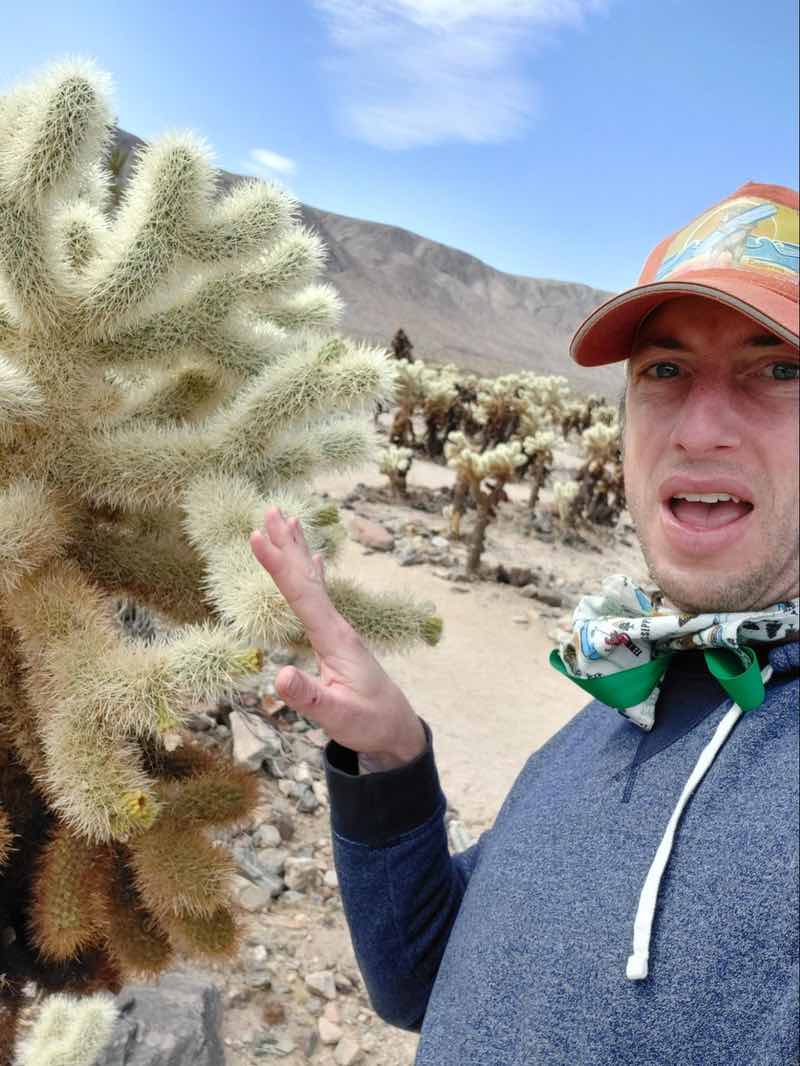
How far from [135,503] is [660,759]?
1.00m

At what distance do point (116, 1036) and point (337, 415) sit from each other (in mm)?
2053

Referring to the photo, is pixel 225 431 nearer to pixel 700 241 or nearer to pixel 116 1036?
pixel 700 241

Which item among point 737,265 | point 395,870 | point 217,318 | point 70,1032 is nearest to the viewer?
point 737,265

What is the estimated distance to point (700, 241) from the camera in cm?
130

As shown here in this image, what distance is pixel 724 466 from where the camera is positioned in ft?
4.01

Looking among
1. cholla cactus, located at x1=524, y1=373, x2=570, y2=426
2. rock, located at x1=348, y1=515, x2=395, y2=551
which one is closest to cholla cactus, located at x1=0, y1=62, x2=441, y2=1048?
rock, located at x1=348, y1=515, x2=395, y2=551

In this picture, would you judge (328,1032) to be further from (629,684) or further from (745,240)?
(745,240)

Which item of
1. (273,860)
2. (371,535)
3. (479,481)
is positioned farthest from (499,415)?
(273,860)

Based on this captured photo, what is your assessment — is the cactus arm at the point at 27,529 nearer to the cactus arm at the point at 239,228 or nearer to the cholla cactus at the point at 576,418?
the cactus arm at the point at 239,228

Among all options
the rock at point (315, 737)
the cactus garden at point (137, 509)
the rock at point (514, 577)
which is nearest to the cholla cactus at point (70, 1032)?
the cactus garden at point (137, 509)

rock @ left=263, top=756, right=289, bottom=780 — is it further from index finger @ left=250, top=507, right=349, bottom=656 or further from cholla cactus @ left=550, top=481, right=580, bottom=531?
cholla cactus @ left=550, top=481, right=580, bottom=531

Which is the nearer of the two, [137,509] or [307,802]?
[137,509]

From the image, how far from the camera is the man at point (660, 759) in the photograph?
3.26ft

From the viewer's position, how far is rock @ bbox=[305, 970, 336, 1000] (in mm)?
3383
